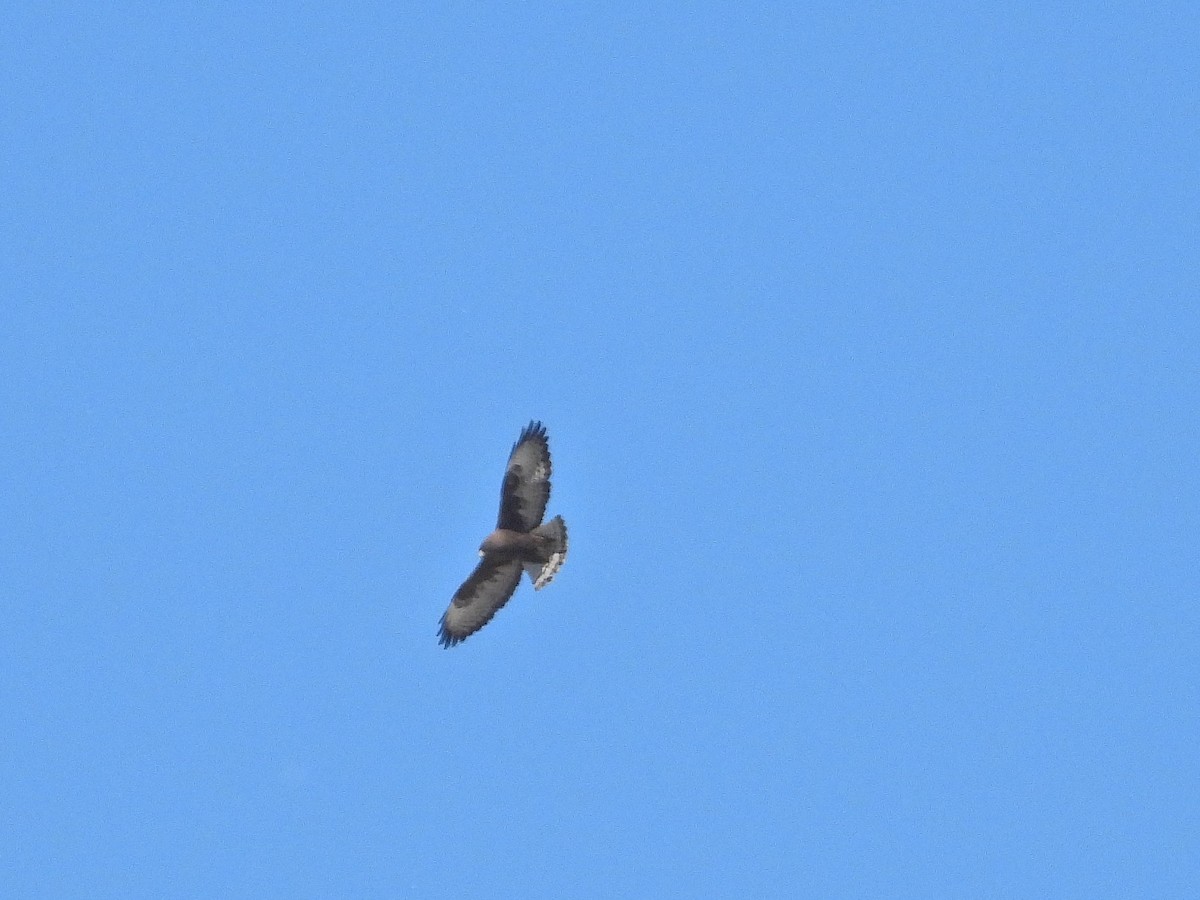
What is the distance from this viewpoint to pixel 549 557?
24.4 metres

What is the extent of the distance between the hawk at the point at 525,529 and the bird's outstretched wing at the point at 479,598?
11mm

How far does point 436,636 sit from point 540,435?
277 cm

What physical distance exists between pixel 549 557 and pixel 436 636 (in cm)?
179

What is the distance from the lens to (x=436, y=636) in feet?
82.6

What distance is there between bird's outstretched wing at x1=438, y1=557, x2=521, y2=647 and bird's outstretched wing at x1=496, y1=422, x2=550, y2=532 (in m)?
0.56

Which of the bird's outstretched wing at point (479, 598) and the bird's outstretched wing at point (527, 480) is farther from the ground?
the bird's outstretched wing at point (527, 480)

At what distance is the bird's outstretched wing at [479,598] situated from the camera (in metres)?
24.7

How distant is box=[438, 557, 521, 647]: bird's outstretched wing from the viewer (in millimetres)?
24688

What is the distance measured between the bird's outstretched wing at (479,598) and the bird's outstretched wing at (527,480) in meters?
0.56

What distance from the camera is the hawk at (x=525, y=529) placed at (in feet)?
79.7

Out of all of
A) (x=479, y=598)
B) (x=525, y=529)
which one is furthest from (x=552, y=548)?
(x=479, y=598)

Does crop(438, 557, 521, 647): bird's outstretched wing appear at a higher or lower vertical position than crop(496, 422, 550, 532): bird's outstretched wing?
lower

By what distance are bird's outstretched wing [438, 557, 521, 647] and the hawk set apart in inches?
0.4

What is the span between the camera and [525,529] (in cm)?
2450
